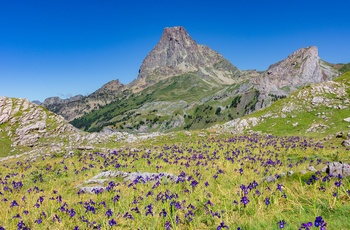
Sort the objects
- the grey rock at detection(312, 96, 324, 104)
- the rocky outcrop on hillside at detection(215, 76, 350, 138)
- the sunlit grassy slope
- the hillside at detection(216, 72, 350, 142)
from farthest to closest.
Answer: the grey rock at detection(312, 96, 324, 104) < the rocky outcrop on hillside at detection(215, 76, 350, 138) < the hillside at detection(216, 72, 350, 142) < the sunlit grassy slope

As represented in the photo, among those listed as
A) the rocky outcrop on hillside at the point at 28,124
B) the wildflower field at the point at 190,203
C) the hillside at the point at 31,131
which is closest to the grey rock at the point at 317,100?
the hillside at the point at 31,131

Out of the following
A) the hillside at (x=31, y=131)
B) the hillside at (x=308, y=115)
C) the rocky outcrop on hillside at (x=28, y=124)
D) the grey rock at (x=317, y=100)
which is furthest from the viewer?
the grey rock at (x=317, y=100)

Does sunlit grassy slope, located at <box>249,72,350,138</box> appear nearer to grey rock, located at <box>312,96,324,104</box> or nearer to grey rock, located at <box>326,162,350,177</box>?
grey rock, located at <box>312,96,324,104</box>

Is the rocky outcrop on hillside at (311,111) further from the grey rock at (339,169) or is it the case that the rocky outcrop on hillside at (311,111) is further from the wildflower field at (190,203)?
the wildflower field at (190,203)

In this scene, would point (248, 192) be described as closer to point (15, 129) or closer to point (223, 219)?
point (223, 219)

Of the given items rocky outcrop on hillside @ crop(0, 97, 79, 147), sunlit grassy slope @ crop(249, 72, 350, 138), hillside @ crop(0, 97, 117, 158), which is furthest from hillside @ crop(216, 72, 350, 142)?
rocky outcrop on hillside @ crop(0, 97, 79, 147)

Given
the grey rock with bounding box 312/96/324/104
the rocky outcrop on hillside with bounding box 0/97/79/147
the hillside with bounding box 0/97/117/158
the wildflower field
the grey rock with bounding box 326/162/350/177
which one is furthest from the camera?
the grey rock with bounding box 312/96/324/104

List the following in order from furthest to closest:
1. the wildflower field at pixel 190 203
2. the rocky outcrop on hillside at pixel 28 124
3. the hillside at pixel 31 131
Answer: the rocky outcrop on hillside at pixel 28 124, the hillside at pixel 31 131, the wildflower field at pixel 190 203

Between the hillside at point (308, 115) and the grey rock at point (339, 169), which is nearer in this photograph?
the grey rock at point (339, 169)

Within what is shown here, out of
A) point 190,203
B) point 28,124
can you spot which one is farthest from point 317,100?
point 28,124

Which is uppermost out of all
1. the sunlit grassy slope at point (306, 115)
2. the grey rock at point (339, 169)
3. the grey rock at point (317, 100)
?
the grey rock at point (317, 100)

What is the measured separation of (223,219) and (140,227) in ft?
7.18

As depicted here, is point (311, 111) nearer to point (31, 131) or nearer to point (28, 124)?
point (31, 131)

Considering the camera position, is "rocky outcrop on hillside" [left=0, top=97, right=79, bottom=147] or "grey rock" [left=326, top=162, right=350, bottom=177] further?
"rocky outcrop on hillside" [left=0, top=97, right=79, bottom=147]
